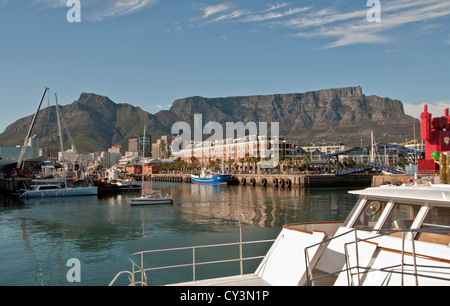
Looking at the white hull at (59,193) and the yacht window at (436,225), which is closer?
the yacht window at (436,225)

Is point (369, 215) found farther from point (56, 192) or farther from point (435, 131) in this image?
point (56, 192)

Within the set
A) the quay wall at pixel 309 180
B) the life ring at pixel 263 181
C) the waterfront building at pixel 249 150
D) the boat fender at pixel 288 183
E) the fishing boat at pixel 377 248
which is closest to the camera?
the fishing boat at pixel 377 248

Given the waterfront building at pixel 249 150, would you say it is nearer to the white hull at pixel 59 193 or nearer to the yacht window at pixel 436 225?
the white hull at pixel 59 193

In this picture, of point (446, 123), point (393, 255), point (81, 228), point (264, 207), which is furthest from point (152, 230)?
point (446, 123)

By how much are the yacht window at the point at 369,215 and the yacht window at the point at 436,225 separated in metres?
1.50

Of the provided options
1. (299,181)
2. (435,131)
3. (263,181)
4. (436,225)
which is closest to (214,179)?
(263,181)

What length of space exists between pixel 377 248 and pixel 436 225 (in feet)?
4.18

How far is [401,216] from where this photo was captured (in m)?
8.45

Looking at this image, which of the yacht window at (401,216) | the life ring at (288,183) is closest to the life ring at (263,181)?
the life ring at (288,183)

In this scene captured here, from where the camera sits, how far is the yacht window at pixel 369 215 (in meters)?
9.06

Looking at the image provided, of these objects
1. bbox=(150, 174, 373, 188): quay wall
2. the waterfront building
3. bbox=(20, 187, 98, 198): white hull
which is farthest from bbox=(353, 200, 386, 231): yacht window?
the waterfront building

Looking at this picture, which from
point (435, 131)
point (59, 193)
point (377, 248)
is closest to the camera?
point (377, 248)
